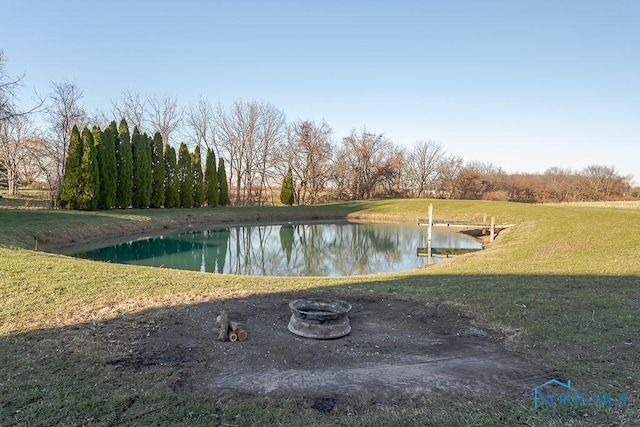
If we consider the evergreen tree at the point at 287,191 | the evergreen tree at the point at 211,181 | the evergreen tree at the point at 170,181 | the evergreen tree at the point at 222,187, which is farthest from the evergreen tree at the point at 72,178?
the evergreen tree at the point at 287,191

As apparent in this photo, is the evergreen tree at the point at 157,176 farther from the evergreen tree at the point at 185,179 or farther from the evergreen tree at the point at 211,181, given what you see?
the evergreen tree at the point at 211,181

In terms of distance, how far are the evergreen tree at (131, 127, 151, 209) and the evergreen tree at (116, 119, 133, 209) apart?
66 cm

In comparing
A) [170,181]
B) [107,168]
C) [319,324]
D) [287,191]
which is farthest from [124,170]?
[319,324]

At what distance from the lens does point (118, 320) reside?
14.7 feet

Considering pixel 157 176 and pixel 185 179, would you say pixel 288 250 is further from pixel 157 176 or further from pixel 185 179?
pixel 185 179

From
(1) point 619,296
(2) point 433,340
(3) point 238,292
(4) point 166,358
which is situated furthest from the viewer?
(3) point 238,292

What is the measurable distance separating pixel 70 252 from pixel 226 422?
12393 millimetres

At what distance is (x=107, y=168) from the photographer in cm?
2058

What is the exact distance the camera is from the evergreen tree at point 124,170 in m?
21.7

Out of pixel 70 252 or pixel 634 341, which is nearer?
pixel 634 341

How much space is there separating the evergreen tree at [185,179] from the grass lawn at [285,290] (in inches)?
617

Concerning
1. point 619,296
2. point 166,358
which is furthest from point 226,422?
point 619,296

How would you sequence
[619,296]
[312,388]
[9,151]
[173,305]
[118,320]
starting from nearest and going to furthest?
[312,388] → [118,320] → [173,305] → [619,296] → [9,151]

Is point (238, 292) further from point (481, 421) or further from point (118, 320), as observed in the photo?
point (481, 421)
